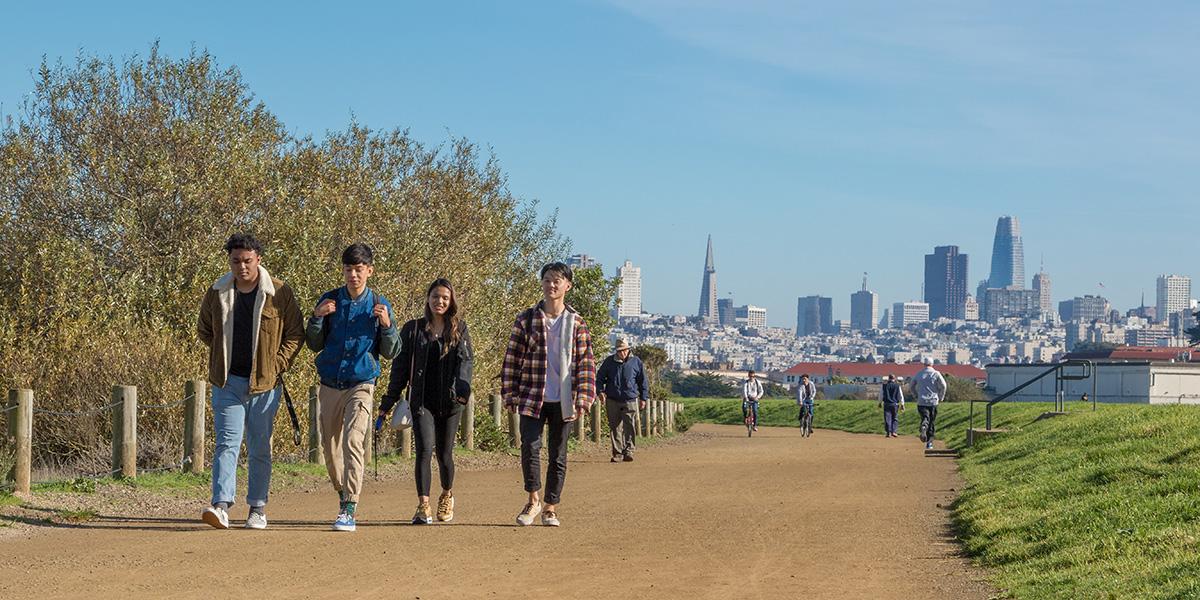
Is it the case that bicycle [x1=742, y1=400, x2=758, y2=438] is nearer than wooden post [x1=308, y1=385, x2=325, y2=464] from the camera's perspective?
No

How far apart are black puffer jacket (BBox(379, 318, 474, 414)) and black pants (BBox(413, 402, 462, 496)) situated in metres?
0.06

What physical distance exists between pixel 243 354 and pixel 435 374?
57.7 inches

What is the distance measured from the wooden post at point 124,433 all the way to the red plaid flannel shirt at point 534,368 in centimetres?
396

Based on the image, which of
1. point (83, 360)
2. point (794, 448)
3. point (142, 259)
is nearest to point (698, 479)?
point (83, 360)

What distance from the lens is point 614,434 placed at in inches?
920

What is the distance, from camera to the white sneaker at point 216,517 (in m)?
10.9

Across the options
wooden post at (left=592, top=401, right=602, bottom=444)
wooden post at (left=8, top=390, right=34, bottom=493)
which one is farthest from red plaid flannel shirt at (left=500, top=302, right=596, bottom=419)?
wooden post at (left=592, top=401, right=602, bottom=444)

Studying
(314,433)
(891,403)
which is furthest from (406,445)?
(891,403)

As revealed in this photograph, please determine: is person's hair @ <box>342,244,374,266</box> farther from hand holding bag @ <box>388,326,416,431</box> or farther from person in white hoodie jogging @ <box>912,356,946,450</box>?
person in white hoodie jogging @ <box>912,356,946,450</box>

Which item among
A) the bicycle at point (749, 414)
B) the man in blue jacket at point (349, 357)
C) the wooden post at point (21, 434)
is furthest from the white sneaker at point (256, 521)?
the bicycle at point (749, 414)

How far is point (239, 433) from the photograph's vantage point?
1102 centimetres

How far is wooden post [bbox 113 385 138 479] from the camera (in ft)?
45.1

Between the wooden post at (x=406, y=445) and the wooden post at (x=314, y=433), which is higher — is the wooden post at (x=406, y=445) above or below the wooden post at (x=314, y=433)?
below

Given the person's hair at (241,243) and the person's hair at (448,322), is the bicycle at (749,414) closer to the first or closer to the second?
the person's hair at (448,322)
